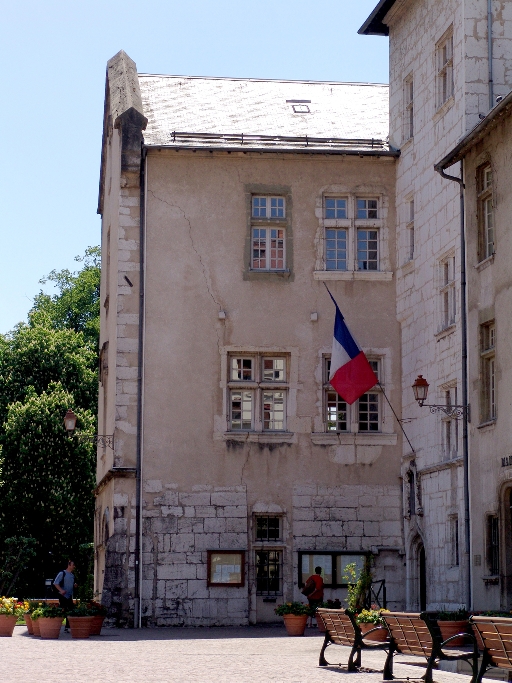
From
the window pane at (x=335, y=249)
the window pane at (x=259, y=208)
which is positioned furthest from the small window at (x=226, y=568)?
the window pane at (x=259, y=208)

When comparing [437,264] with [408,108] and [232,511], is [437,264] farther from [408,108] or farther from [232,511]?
[232,511]

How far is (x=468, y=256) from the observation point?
20344mm

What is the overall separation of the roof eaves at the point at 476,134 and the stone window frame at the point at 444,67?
1613 millimetres

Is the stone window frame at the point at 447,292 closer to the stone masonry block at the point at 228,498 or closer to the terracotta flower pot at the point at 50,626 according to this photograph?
the stone masonry block at the point at 228,498

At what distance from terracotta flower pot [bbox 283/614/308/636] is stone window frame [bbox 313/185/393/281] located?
6.83 m

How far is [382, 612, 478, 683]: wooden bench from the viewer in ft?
38.9

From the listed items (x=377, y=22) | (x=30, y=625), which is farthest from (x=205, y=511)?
(x=377, y=22)

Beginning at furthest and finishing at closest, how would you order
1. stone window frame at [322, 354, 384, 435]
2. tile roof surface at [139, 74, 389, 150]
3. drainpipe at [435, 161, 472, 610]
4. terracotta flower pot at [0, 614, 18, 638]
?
tile roof surface at [139, 74, 389, 150] < stone window frame at [322, 354, 384, 435] < terracotta flower pot at [0, 614, 18, 638] < drainpipe at [435, 161, 472, 610]

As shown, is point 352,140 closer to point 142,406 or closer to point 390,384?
point 390,384

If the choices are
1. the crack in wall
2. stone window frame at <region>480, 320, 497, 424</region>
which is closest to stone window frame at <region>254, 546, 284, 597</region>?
the crack in wall

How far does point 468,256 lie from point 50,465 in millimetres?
21284

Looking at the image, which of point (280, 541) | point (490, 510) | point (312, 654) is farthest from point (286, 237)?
point (312, 654)

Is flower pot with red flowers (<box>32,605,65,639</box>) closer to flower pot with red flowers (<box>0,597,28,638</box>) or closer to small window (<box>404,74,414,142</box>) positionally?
flower pot with red flowers (<box>0,597,28,638</box>)

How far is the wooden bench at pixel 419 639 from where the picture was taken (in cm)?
1184
